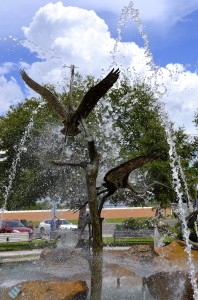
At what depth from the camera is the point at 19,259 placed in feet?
45.9

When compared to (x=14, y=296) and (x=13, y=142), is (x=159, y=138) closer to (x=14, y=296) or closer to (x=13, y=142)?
(x=13, y=142)

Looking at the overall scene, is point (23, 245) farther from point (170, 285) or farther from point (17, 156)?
point (170, 285)

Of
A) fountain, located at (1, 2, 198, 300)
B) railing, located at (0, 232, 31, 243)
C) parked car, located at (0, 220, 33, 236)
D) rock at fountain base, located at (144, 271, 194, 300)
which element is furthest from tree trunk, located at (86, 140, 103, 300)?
parked car, located at (0, 220, 33, 236)

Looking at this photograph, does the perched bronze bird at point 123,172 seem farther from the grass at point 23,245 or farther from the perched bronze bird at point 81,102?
the grass at point 23,245

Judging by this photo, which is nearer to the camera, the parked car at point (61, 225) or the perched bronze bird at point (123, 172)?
the perched bronze bird at point (123, 172)

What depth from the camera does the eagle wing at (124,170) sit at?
593 centimetres

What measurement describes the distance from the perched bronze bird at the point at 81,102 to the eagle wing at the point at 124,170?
74 cm

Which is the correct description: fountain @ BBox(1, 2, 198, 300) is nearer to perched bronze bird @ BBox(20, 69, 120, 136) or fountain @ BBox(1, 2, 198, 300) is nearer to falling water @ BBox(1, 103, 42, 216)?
perched bronze bird @ BBox(20, 69, 120, 136)

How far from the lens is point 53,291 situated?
21.4 ft

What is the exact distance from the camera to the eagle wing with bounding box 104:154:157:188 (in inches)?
233

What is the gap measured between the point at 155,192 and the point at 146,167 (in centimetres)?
137

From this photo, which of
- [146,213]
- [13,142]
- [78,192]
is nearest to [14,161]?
[13,142]

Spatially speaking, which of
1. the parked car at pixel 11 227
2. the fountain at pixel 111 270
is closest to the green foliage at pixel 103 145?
the parked car at pixel 11 227

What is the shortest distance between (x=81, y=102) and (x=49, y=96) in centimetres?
57
